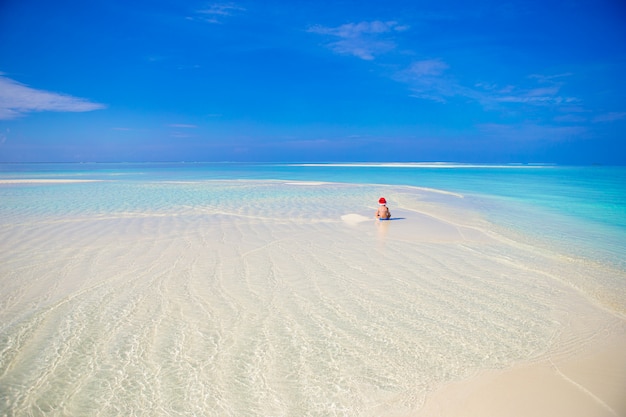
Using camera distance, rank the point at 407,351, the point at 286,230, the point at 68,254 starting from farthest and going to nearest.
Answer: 1. the point at 286,230
2. the point at 68,254
3. the point at 407,351

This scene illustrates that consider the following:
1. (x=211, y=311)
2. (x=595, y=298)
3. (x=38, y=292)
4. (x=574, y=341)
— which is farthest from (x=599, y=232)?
(x=38, y=292)

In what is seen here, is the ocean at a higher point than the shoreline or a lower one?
higher

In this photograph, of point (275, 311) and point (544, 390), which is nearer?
point (544, 390)

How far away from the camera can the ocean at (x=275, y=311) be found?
3262 millimetres

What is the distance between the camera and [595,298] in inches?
216

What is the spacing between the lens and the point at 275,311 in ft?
16.0

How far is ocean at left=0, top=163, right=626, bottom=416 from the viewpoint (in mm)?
3262

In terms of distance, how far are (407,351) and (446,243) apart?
546cm

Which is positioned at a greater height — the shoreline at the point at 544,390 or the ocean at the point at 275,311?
the ocean at the point at 275,311

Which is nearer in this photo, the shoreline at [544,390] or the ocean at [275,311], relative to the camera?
the shoreline at [544,390]

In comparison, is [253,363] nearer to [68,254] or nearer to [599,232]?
[68,254]

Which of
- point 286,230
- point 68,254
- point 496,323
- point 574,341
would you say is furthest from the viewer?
point 286,230

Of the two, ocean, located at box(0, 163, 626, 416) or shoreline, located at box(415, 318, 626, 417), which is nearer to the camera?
shoreline, located at box(415, 318, 626, 417)

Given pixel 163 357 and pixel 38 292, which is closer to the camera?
pixel 163 357
